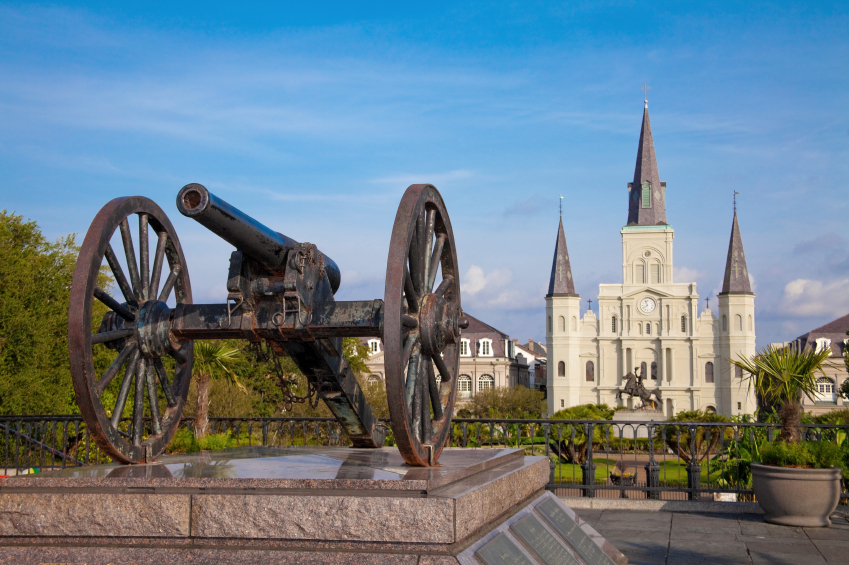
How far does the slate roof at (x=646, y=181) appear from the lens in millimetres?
86812

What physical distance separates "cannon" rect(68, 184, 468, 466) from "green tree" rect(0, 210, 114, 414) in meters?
20.4

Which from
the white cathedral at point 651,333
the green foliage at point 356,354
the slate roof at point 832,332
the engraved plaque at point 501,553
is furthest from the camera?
the white cathedral at point 651,333

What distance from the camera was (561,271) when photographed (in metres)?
83.8

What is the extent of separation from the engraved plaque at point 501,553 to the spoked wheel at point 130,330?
223 cm

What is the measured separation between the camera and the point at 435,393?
209 inches

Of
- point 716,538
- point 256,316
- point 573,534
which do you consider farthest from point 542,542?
point 716,538

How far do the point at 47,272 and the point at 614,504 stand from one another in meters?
24.7

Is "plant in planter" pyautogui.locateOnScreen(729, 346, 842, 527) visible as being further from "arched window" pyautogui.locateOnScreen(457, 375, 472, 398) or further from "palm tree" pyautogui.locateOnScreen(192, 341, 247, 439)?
"arched window" pyautogui.locateOnScreen(457, 375, 472, 398)

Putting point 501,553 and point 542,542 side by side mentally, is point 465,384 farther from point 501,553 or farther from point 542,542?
point 501,553

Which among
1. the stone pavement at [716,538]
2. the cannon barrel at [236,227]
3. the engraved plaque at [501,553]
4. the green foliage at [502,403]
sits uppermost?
the cannon barrel at [236,227]

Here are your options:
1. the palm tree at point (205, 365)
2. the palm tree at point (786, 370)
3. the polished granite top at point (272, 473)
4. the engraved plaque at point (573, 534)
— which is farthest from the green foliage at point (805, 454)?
the palm tree at point (205, 365)

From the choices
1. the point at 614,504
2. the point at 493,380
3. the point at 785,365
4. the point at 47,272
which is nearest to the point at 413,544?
the point at 614,504

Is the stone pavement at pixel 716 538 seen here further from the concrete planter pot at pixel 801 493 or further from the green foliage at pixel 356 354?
the green foliage at pixel 356 354

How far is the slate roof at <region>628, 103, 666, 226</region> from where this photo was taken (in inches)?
3418
